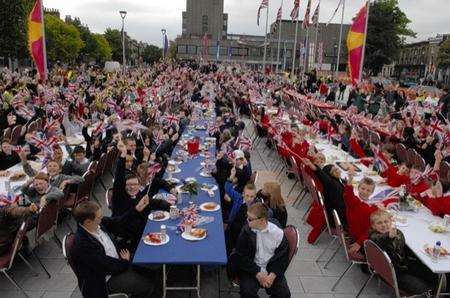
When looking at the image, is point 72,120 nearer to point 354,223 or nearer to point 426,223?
point 354,223

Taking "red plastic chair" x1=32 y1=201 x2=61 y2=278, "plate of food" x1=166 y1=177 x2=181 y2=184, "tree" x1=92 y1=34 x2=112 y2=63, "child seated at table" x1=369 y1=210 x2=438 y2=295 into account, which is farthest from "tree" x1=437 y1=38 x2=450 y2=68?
"red plastic chair" x1=32 y1=201 x2=61 y2=278

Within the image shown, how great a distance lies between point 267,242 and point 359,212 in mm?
1821

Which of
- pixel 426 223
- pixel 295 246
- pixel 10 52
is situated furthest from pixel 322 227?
pixel 10 52

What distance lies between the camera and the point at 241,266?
4754 millimetres

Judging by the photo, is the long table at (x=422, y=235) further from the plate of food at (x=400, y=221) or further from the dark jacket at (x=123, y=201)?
the dark jacket at (x=123, y=201)

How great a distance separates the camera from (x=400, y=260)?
4.94 metres

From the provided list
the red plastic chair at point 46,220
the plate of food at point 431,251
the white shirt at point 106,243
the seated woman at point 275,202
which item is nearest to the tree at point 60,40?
the red plastic chair at point 46,220

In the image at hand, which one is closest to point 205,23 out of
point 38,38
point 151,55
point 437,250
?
point 151,55

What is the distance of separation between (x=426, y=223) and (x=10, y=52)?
38792mm

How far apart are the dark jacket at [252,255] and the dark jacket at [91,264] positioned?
1385 mm

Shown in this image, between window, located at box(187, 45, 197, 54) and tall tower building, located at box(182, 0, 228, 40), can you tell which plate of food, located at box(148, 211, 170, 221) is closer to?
window, located at box(187, 45, 197, 54)

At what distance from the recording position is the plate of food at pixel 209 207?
233 inches

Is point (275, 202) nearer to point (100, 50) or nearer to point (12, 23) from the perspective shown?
point (12, 23)

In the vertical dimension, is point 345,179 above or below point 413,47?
below
